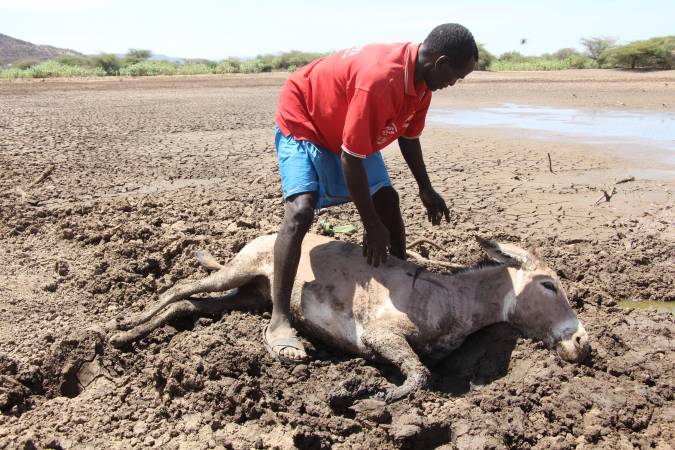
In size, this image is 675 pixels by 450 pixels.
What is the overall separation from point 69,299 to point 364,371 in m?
2.34

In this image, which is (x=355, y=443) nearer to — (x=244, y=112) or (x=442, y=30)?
(x=442, y=30)

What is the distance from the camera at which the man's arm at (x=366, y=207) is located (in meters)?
3.36

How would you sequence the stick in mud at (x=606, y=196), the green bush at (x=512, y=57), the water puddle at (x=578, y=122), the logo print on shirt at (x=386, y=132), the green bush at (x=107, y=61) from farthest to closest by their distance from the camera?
the green bush at (x=512, y=57) < the green bush at (x=107, y=61) < the water puddle at (x=578, y=122) < the stick in mud at (x=606, y=196) < the logo print on shirt at (x=386, y=132)

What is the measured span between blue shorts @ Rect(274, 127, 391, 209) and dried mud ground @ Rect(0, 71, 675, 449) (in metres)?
0.94

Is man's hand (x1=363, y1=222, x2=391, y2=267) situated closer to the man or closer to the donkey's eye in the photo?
the man

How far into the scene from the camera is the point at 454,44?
3.29m

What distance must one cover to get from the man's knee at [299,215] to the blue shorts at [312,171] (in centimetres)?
5

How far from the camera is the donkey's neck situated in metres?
3.86

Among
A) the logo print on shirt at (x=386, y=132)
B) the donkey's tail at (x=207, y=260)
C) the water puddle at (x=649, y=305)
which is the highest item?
the logo print on shirt at (x=386, y=132)

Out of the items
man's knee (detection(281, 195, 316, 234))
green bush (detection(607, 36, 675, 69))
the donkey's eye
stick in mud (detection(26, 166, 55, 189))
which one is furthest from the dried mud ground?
green bush (detection(607, 36, 675, 69))

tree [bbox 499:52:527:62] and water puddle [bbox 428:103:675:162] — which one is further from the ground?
tree [bbox 499:52:527:62]

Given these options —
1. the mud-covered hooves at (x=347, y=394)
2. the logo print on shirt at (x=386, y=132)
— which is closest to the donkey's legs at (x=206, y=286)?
the mud-covered hooves at (x=347, y=394)

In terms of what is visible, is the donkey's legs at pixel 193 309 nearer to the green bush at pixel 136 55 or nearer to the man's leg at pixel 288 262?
the man's leg at pixel 288 262

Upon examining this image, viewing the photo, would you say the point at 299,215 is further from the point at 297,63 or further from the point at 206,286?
the point at 297,63
